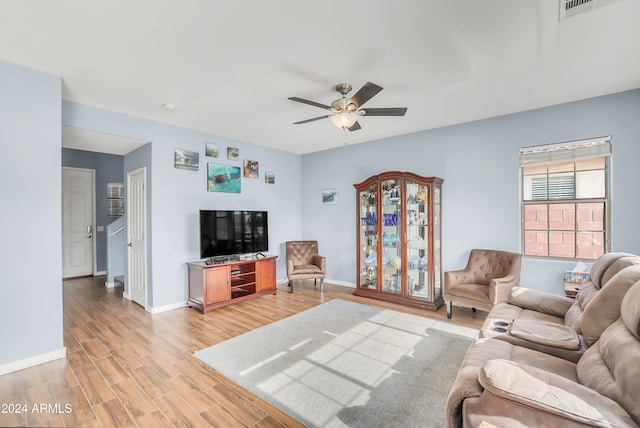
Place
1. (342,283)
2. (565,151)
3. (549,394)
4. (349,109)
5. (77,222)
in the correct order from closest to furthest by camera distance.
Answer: (549,394) < (349,109) < (565,151) < (342,283) < (77,222)

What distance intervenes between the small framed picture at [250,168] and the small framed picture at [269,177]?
0.20 meters

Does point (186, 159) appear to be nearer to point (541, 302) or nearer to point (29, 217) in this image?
point (29, 217)

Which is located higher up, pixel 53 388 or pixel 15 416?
pixel 15 416

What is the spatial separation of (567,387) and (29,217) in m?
3.91

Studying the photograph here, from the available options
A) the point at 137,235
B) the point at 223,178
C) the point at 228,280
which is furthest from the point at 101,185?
the point at 228,280

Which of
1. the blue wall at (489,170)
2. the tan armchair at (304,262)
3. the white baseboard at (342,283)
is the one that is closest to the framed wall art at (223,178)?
the tan armchair at (304,262)

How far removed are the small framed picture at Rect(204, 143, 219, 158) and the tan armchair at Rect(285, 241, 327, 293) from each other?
198 cm

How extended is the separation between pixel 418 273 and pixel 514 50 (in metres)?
3.02

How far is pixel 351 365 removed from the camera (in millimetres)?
2543

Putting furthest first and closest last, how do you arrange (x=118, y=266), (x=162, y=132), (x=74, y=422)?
(x=118, y=266) < (x=162, y=132) < (x=74, y=422)

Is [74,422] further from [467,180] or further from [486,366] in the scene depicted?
[467,180]

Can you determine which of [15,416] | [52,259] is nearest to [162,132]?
[52,259]

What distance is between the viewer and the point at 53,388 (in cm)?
221

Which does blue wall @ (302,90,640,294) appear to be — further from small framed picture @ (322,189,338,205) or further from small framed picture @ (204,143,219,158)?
small framed picture @ (204,143,219,158)
